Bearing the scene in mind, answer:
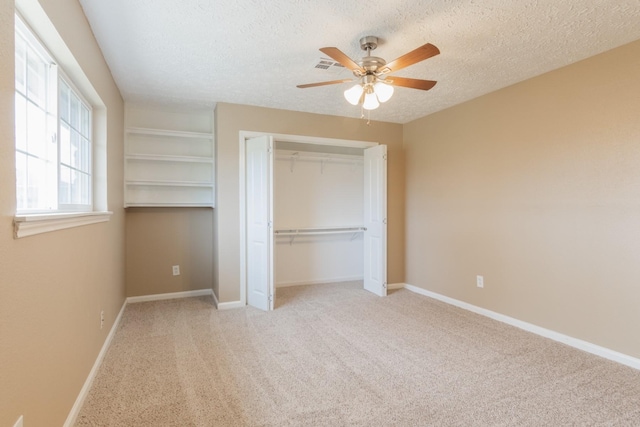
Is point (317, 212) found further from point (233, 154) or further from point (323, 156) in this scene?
point (233, 154)

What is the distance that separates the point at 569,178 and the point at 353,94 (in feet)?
6.62

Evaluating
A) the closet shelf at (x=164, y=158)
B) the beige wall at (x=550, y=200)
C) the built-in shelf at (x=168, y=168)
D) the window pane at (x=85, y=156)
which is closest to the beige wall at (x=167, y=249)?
the built-in shelf at (x=168, y=168)

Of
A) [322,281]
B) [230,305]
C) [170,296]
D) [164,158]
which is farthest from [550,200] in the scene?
[170,296]

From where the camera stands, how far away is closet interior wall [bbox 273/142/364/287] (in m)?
4.70

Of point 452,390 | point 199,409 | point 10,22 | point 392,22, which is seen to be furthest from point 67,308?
point 392,22

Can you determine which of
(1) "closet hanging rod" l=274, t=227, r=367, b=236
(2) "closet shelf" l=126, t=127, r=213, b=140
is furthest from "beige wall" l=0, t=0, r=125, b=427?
(1) "closet hanging rod" l=274, t=227, r=367, b=236

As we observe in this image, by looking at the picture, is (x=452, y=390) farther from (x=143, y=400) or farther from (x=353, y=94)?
(x=353, y=94)

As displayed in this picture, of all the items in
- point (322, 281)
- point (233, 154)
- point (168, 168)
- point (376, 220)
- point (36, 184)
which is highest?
point (233, 154)

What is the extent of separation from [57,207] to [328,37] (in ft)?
6.71

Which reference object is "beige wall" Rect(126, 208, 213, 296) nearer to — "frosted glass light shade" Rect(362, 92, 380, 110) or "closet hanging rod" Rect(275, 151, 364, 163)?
"closet hanging rod" Rect(275, 151, 364, 163)

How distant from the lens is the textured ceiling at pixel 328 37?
1.98 meters

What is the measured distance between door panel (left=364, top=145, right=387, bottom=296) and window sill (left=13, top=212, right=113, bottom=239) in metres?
3.18

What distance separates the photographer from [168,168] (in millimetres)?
4086

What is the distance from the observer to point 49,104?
6.05 ft
